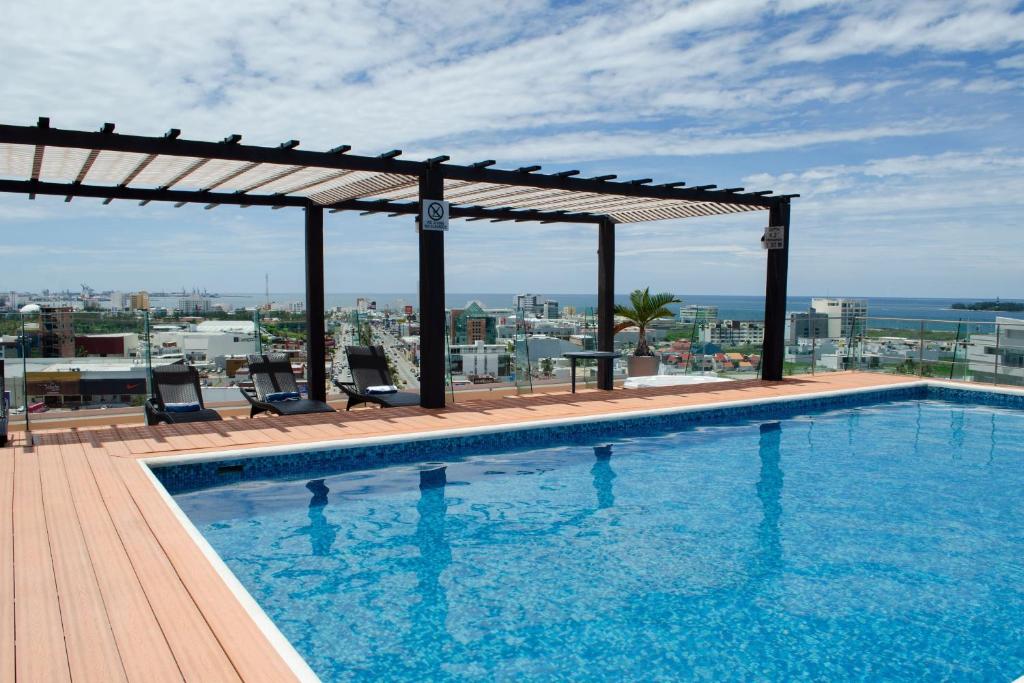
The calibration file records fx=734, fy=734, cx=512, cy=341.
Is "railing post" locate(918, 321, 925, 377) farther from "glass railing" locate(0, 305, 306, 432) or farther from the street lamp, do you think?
the street lamp

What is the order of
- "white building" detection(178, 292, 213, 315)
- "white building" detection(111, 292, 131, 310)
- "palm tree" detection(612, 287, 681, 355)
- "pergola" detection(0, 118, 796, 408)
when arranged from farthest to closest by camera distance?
"palm tree" detection(612, 287, 681, 355), "white building" detection(178, 292, 213, 315), "white building" detection(111, 292, 131, 310), "pergola" detection(0, 118, 796, 408)

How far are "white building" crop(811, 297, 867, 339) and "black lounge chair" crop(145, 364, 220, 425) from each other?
1040 cm

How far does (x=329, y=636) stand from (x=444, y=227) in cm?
571

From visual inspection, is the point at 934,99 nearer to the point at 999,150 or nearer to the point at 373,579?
the point at 999,150

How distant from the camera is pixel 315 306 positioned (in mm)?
10641

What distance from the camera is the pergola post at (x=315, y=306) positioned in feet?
34.4

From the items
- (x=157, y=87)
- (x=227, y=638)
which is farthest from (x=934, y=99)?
(x=227, y=638)

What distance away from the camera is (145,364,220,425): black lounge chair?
Result: 829 cm

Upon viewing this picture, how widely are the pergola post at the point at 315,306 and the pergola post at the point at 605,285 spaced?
4449mm

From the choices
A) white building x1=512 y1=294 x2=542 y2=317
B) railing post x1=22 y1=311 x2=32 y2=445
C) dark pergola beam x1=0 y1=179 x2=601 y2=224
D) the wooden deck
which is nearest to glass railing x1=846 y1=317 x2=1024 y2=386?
dark pergola beam x1=0 y1=179 x2=601 y2=224

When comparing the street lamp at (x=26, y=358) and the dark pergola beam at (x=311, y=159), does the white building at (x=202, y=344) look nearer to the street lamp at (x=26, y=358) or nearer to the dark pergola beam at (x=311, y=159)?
the street lamp at (x=26, y=358)

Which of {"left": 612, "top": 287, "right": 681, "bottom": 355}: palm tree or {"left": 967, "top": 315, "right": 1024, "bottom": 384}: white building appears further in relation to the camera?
{"left": 612, "top": 287, "right": 681, "bottom": 355}: palm tree

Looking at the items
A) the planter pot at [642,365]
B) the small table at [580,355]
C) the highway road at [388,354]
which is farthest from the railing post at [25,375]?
the planter pot at [642,365]

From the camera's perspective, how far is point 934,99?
18.7 metres
